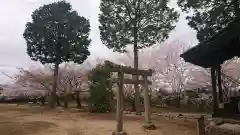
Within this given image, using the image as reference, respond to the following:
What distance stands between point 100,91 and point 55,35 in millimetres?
5139

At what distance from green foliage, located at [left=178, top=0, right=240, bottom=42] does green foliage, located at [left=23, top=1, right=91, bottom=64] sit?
Result: 7627 mm

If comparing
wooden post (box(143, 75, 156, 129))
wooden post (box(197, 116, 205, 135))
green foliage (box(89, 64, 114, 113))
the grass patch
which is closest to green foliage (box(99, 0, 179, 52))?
green foliage (box(89, 64, 114, 113))

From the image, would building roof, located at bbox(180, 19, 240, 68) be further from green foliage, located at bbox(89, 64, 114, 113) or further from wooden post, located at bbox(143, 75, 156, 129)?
green foliage, located at bbox(89, 64, 114, 113)

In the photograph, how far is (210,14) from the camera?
895 cm

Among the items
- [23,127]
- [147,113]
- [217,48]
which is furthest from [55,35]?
[217,48]

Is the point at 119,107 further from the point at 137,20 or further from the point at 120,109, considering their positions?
the point at 137,20

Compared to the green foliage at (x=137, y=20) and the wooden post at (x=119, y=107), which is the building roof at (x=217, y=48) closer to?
the wooden post at (x=119, y=107)

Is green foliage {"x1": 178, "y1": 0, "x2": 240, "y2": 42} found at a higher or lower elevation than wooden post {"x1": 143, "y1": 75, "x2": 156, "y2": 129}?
higher

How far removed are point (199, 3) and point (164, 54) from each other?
34.5 ft

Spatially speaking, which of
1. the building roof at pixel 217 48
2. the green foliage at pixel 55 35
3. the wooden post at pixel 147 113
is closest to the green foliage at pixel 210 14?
the building roof at pixel 217 48

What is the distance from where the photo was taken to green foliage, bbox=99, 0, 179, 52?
1352 centimetres

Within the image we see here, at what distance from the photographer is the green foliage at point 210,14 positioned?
8353 mm

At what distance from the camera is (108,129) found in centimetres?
838

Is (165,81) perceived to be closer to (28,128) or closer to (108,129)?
(108,129)
